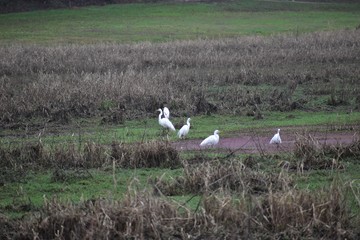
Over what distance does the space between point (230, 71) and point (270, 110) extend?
7257 mm

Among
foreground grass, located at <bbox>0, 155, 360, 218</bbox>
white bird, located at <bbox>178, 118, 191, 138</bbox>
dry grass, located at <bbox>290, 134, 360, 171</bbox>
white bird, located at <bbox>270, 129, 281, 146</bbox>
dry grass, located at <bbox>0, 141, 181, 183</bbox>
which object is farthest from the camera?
white bird, located at <bbox>178, 118, 191, 138</bbox>

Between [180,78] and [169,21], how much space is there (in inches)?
1639

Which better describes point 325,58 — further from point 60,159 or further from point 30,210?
point 30,210

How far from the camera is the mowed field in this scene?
31.0 ft

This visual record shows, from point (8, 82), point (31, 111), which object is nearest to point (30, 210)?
point (31, 111)

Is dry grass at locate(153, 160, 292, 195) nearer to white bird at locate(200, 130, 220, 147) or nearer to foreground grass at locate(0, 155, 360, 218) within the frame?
foreground grass at locate(0, 155, 360, 218)

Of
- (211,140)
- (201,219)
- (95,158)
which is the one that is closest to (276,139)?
(211,140)

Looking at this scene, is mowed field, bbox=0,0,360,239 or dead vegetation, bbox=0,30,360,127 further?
dead vegetation, bbox=0,30,360,127

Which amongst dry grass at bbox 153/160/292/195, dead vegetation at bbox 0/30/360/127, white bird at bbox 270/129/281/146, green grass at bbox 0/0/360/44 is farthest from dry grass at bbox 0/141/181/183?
green grass at bbox 0/0/360/44

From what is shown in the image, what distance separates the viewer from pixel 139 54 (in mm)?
32812

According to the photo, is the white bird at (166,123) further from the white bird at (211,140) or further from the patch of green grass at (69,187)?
the patch of green grass at (69,187)

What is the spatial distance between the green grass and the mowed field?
16.5 m

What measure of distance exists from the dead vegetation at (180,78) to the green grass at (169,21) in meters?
15.2

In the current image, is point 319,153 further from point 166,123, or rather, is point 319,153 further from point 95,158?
point 166,123
